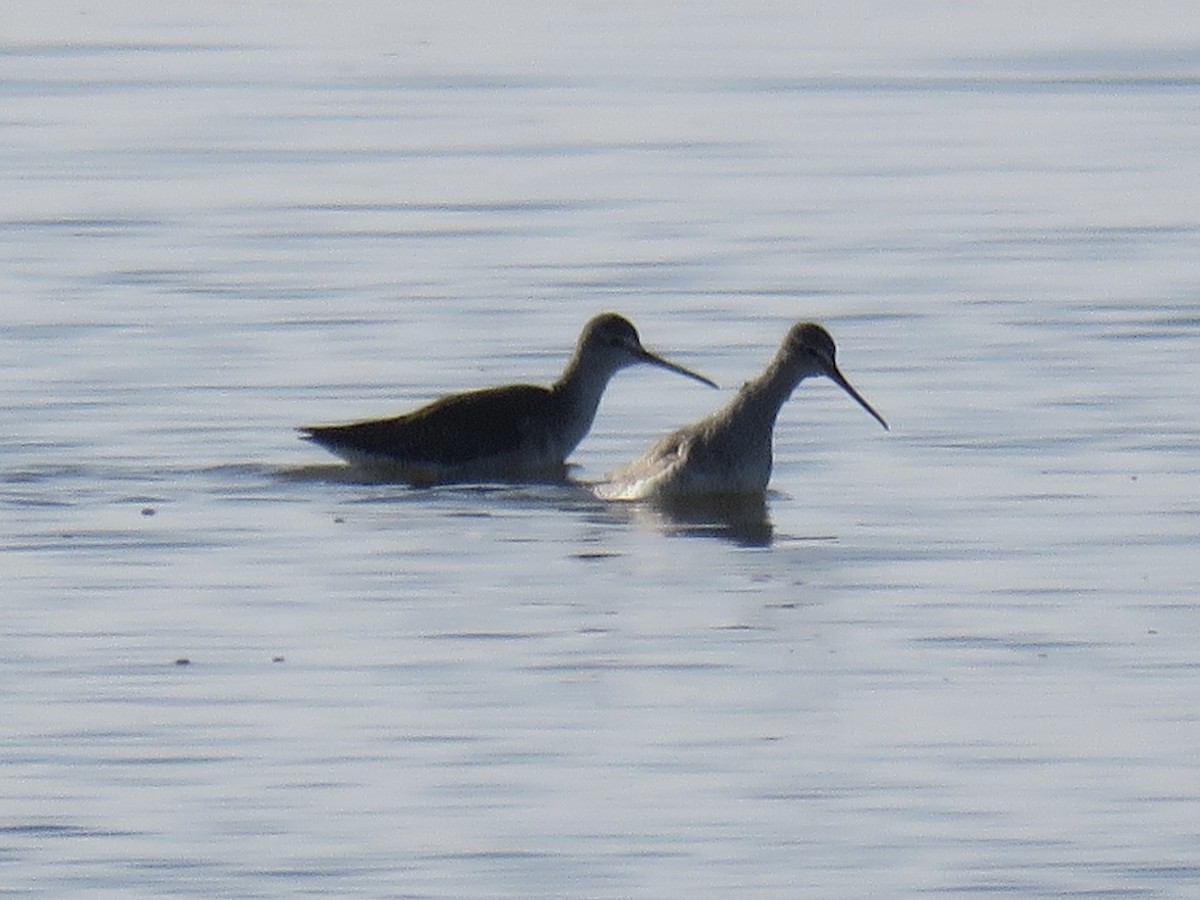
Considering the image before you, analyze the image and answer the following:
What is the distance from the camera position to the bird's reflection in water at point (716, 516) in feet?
40.3

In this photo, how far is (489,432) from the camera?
1373 centimetres

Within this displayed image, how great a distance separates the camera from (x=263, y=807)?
819cm

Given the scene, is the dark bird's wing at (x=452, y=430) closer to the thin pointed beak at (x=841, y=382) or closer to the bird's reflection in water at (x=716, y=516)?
the bird's reflection in water at (x=716, y=516)

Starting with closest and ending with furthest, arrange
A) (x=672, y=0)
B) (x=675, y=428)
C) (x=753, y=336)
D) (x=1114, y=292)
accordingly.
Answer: (x=675, y=428), (x=753, y=336), (x=1114, y=292), (x=672, y=0)

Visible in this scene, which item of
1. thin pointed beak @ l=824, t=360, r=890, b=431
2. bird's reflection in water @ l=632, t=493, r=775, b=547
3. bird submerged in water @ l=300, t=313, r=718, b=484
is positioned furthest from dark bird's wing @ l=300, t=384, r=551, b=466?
thin pointed beak @ l=824, t=360, r=890, b=431

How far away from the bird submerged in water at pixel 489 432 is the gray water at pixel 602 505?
0.20 meters

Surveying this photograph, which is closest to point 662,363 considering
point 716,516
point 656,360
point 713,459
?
point 656,360

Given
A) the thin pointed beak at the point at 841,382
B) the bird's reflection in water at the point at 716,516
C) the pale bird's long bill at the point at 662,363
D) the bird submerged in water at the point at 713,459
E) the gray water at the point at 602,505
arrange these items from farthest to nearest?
the pale bird's long bill at the point at 662,363, the thin pointed beak at the point at 841,382, the bird submerged in water at the point at 713,459, the bird's reflection in water at the point at 716,516, the gray water at the point at 602,505

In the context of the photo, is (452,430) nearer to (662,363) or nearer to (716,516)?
(662,363)

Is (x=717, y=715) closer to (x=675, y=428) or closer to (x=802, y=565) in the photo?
(x=802, y=565)

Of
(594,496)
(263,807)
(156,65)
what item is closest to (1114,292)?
(594,496)

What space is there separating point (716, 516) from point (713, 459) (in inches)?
10.8

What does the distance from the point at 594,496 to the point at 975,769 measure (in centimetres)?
482

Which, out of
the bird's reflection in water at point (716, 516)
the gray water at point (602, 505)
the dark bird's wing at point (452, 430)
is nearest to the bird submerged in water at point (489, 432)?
the dark bird's wing at point (452, 430)
